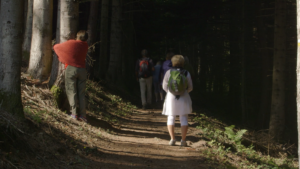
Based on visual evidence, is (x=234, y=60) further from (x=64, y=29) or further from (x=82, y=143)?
(x=82, y=143)

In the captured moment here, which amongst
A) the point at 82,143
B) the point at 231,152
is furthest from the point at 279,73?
the point at 82,143

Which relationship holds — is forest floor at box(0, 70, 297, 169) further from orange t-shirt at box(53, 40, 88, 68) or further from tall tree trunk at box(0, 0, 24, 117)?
orange t-shirt at box(53, 40, 88, 68)

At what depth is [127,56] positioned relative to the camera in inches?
842

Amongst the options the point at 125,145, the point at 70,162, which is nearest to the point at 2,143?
the point at 70,162

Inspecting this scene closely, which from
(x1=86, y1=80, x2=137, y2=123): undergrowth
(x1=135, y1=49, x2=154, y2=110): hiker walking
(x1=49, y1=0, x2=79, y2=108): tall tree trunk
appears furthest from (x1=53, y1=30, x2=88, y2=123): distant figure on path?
(x1=135, y1=49, x2=154, y2=110): hiker walking

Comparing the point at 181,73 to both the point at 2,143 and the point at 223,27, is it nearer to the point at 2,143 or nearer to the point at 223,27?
the point at 2,143

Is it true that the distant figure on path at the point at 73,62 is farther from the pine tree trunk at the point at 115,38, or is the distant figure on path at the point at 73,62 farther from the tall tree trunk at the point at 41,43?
the pine tree trunk at the point at 115,38

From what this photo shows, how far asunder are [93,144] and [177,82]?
2.15 meters

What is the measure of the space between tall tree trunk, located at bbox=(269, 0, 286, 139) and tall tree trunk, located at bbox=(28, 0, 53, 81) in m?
8.81

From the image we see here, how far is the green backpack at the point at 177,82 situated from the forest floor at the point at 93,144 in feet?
4.07

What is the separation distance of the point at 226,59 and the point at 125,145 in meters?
21.5

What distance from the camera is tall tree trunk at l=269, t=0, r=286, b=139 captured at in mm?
13023

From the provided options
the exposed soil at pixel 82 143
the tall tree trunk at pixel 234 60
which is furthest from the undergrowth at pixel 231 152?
the tall tree trunk at pixel 234 60

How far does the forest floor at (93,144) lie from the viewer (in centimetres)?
479
